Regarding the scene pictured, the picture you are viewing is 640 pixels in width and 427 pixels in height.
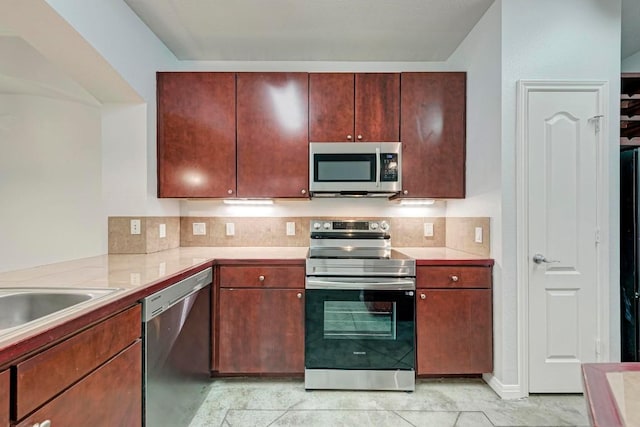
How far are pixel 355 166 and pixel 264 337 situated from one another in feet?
4.51

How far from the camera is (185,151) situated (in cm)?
252

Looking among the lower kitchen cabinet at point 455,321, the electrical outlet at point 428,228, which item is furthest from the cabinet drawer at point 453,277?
the electrical outlet at point 428,228

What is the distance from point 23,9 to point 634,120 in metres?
3.57

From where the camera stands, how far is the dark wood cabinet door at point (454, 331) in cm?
216

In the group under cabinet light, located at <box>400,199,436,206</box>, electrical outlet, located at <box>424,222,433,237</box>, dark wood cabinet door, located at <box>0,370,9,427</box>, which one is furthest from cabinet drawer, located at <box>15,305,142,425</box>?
electrical outlet, located at <box>424,222,433,237</box>

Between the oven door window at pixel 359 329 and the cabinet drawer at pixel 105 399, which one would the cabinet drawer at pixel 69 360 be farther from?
the oven door window at pixel 359 329

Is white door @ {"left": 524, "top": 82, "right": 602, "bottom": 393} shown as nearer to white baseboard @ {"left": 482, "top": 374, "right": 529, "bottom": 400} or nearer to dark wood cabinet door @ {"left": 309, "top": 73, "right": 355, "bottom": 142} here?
white baseboard @ {"left": 482, "top": 374, "right": 529, "bottom": 400}

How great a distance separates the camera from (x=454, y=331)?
85.2 inches

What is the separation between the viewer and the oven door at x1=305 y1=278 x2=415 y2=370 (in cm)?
215

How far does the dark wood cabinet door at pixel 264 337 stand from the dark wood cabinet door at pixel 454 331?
0.81m

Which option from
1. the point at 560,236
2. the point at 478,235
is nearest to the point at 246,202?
the point at 478,235

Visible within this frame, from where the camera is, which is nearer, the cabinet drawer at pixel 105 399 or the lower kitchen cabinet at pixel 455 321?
the cabinet drawer at pixel 105 399

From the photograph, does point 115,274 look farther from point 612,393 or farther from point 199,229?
point 612,393

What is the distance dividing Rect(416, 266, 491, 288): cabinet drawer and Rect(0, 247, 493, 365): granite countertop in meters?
0.06
